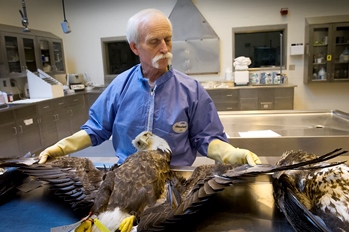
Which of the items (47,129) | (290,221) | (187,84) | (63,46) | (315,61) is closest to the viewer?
(290,221)

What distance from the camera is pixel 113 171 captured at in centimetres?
97

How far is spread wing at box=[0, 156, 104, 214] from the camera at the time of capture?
0.84 metres

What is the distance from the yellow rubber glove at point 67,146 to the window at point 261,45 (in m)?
4.46

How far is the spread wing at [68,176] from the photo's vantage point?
842mm

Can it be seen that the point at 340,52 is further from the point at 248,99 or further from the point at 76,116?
the point at 76,116

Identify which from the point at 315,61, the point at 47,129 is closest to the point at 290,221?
the point at 47,129

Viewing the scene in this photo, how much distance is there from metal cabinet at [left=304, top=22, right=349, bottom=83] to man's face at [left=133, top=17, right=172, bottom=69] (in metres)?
4.23

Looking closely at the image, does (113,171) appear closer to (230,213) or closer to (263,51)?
(230,213)

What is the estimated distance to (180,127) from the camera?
139 centimetres

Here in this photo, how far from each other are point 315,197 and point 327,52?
4761mm

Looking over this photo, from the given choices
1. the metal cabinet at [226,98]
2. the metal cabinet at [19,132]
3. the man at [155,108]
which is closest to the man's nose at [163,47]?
the man at [155,108]

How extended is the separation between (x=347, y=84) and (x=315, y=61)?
90 cm

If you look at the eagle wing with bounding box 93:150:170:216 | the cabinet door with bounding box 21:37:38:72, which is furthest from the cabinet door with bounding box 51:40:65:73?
the eagle wing with bounding box 93:150:170:216

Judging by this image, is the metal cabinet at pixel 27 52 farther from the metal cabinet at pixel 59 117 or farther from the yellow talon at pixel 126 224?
the yellow talon at pixel 126 224
